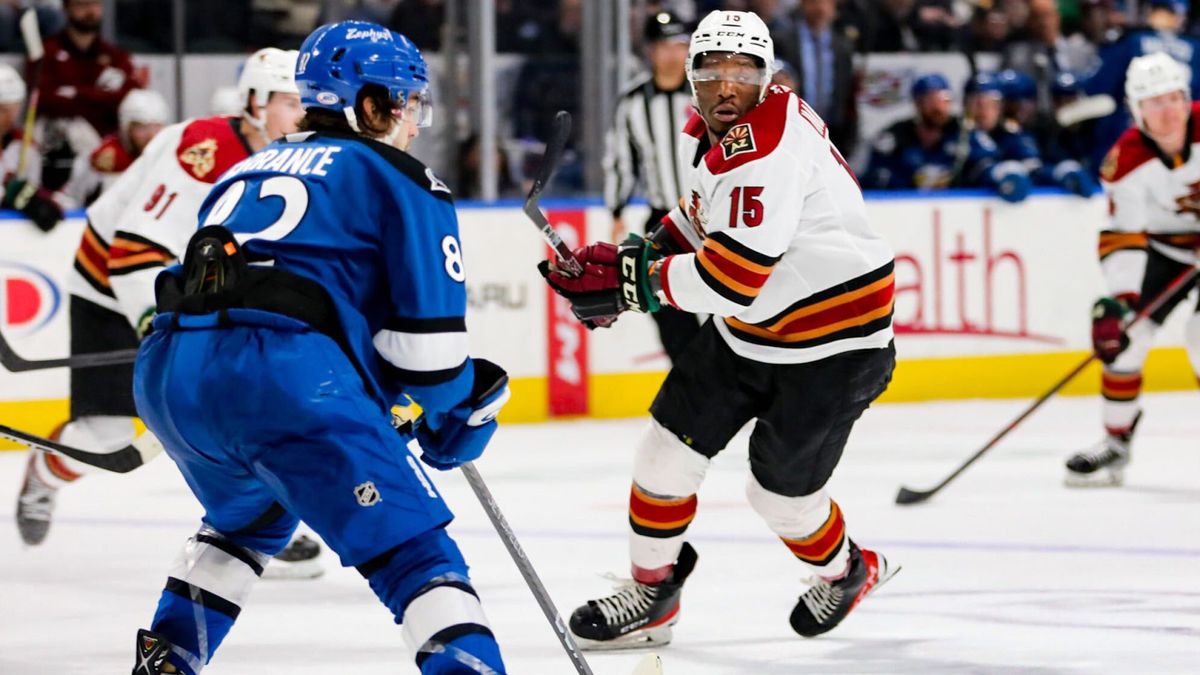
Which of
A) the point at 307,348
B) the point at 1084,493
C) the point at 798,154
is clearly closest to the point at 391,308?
the point at 307,348

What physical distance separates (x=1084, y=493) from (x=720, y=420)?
2447 millimetres

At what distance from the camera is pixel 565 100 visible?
7852mm

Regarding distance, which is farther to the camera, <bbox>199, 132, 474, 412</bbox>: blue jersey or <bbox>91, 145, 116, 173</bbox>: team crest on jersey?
<bbox>91, 145, 116, 173</bbox>: team crest on jersey

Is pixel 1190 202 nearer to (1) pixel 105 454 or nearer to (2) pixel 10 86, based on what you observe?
(1) pixel 105 454

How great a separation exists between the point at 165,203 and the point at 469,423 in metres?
1.80

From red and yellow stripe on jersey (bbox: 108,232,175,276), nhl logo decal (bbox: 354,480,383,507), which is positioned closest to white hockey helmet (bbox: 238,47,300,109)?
red and yellow stripe on jersey (bbox: 108,232,175,276)

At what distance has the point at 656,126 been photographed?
22.0 ft

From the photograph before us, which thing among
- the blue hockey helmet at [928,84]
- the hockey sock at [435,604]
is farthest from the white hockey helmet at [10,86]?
the hockey sock at [435,604]

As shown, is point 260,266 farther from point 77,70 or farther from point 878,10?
point 878,10

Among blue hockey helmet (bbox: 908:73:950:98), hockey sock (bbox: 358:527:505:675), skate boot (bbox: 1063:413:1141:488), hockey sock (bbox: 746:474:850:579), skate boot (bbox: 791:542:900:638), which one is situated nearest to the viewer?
hockey sock (bbox: 358:527:505:675)

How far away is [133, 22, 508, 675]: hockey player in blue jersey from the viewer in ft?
8.38

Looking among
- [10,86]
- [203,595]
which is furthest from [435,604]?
[10,86]

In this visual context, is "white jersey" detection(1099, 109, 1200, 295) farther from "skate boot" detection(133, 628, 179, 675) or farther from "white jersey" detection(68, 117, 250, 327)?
"skate boot" detection(133, 628, 179, 675)

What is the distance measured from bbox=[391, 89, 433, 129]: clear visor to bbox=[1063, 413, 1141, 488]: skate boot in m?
3.50
